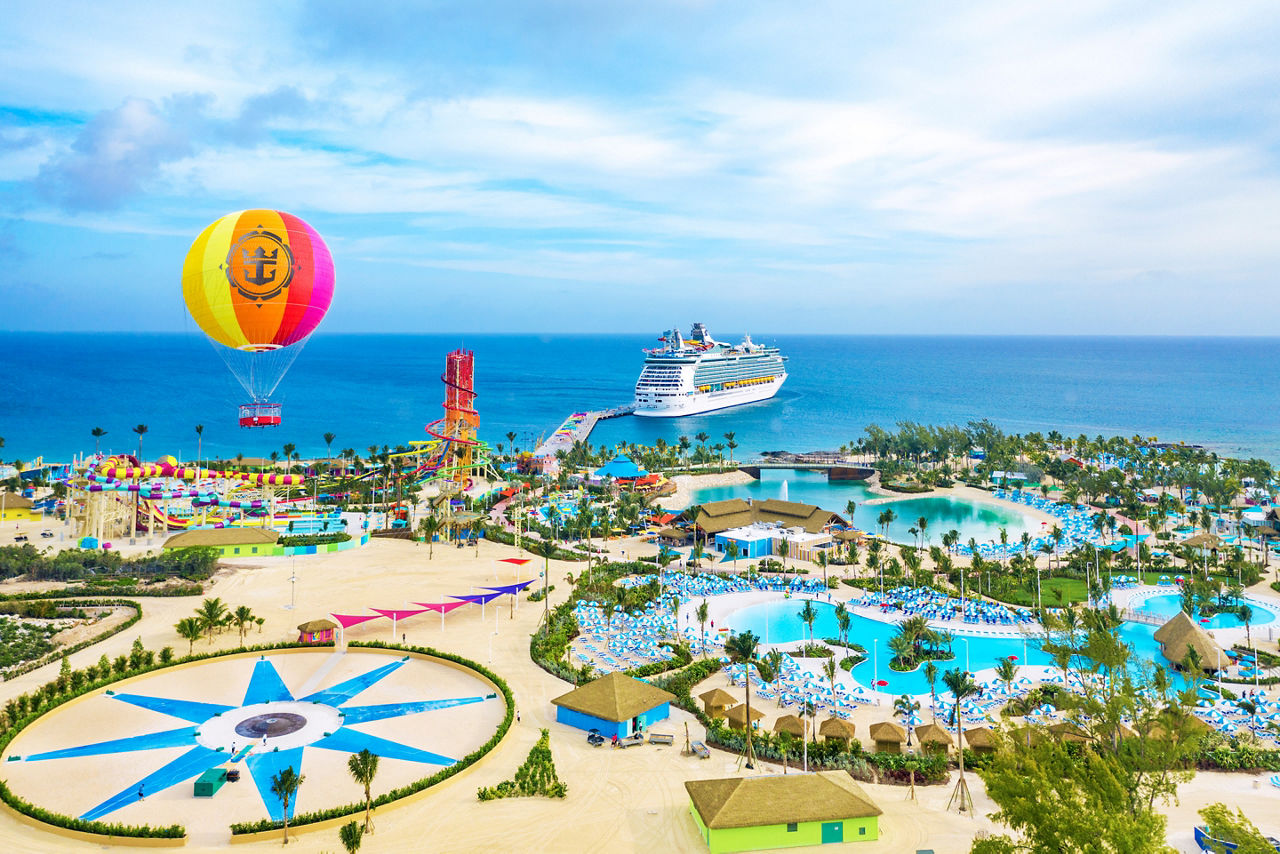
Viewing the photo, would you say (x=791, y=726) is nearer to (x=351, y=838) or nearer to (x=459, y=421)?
(x=351, y=838)

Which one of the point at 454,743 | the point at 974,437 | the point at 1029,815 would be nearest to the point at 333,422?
the point at 974,437

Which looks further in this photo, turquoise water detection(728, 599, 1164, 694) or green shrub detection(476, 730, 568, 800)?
turquoise water detection(728, 599, 1164, 694)

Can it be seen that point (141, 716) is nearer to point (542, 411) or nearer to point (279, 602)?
point (279, 602)

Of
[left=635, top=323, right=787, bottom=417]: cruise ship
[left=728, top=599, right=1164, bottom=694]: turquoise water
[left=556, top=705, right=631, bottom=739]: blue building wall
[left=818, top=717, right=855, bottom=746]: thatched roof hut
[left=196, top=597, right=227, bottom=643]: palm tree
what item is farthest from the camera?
[left=635, top=323, right=787, bottom=417]: cruise ship

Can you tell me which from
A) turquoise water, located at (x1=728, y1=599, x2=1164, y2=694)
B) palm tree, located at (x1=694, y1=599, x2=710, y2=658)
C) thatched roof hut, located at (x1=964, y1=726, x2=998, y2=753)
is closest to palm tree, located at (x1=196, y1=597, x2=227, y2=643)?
palm tree, located at (x1=694, y1=599, x2=710, y2=658)

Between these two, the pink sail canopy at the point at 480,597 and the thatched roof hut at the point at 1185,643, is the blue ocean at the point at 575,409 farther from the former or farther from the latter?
the thatched roof hut at the point at 1185,643

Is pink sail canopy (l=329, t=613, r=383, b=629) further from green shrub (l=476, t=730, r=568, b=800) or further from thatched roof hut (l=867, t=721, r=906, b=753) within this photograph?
thatched roof hut (l=867, t=721, r=906, b=753)

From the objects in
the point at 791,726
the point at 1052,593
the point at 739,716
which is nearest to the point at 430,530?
the point at 739,716

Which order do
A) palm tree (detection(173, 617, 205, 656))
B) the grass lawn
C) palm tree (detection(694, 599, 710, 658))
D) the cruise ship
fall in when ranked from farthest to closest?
the cruise ship, the grass lawn, palm tree (detection(694, 599, 710, 658)), palm tree (detection(173, 617, 205, 656))
